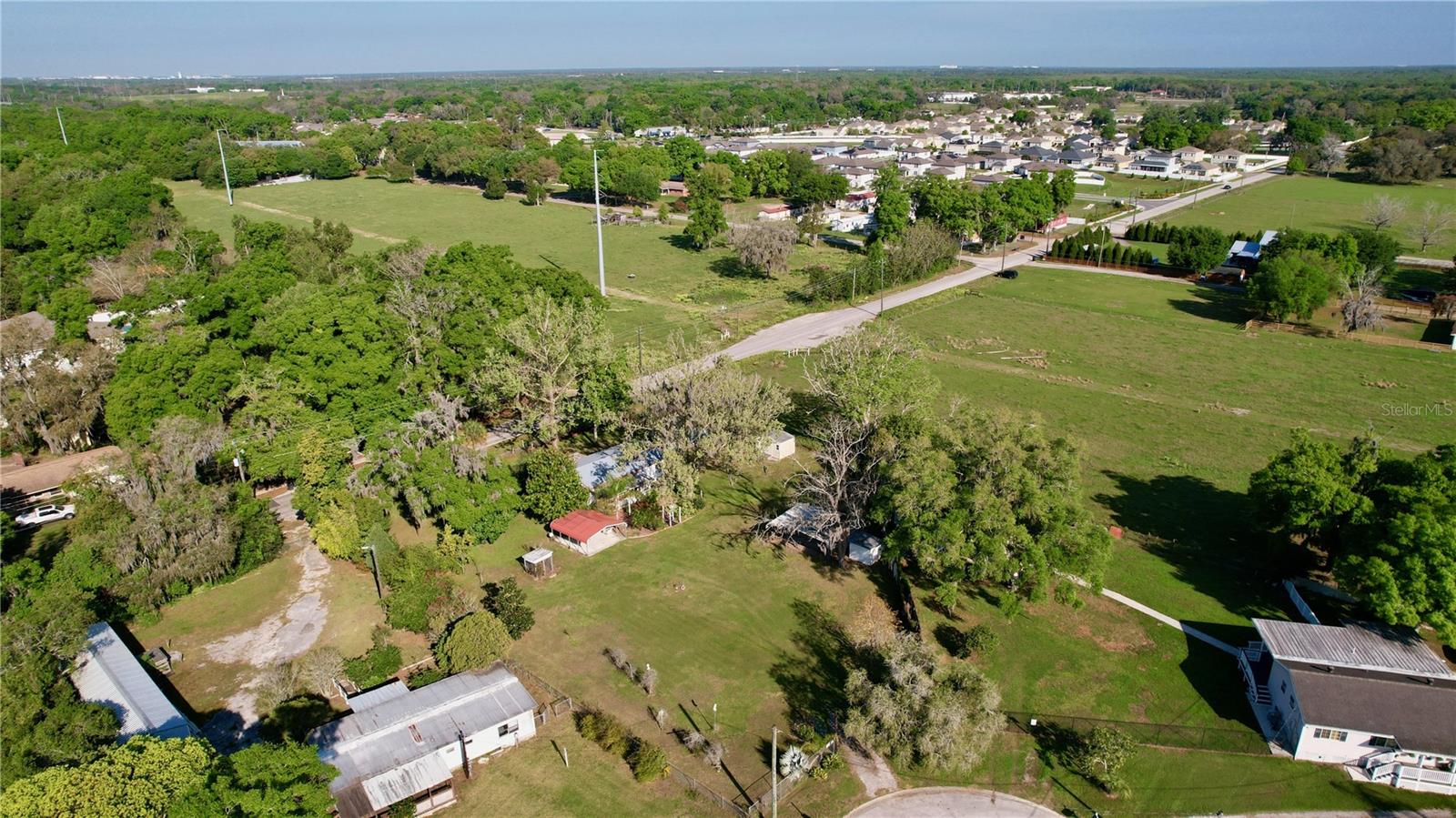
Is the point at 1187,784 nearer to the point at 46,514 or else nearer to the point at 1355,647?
the point at 1355,647

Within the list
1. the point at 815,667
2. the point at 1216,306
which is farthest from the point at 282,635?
the point at 1216,306

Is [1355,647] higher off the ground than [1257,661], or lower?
higher

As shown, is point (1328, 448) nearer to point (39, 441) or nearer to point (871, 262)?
point (871, 262)

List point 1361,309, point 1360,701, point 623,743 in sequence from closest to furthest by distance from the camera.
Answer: point 1360,701 < point 623,743 < point 1361,309

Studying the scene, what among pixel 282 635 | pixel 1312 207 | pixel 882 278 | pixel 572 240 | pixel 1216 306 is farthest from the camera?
pixel 1312 207

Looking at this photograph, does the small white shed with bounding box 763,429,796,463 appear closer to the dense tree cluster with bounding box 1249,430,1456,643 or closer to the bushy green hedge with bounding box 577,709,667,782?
the bushy green hedge with bounding box 577,709,667,782

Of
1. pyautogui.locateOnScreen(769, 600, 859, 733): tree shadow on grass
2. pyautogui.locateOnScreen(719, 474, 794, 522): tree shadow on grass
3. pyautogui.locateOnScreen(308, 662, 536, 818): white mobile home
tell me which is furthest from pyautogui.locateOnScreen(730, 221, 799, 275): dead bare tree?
pyautogui.locateOnScreen(308, 662, 536, 818): white mobile home

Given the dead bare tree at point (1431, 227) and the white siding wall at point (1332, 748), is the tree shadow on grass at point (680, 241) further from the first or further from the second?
the dead bare tree at point (1431, 227)
